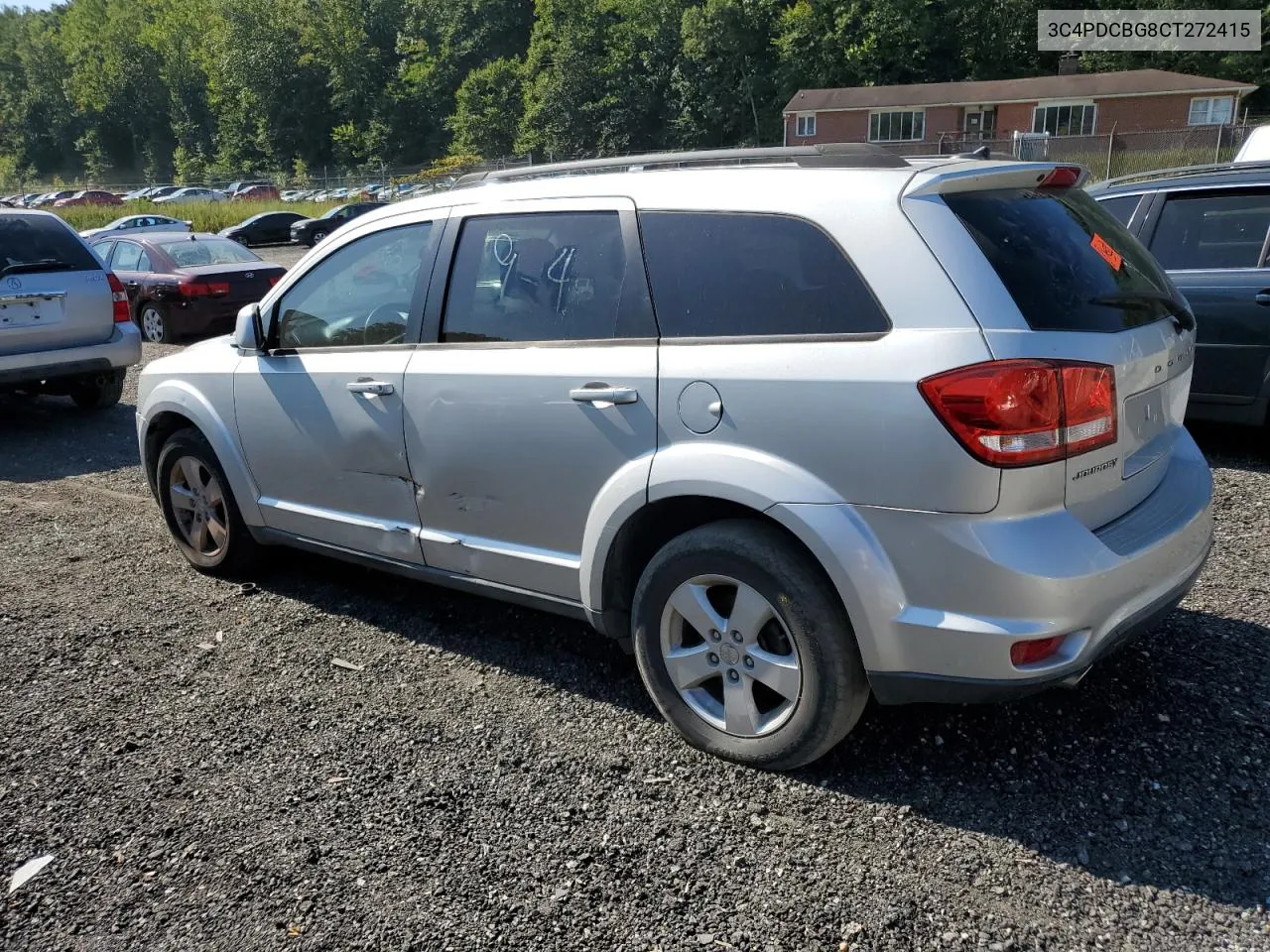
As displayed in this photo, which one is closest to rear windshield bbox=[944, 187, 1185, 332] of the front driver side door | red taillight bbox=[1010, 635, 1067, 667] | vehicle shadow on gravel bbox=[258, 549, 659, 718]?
red taillight bbox=[1010, 635, 1067, 667]

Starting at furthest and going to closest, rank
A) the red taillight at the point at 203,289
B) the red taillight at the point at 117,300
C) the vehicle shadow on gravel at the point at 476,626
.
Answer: the red taillight at the point at 203,289
the red taillight at the point at 117,300
the vehicle shadow on gravel at the point at 476,626

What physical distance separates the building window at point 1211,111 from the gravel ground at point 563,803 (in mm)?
56094

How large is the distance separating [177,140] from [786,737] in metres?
120

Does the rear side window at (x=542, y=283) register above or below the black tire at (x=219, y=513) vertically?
above

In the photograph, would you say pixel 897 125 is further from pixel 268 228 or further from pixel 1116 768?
pixel 1116 768

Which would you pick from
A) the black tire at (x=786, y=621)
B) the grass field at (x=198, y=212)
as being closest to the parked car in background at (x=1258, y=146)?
the black tire at (x=786, y=621)

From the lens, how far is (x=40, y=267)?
8.27 m

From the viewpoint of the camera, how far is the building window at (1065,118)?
53.7m

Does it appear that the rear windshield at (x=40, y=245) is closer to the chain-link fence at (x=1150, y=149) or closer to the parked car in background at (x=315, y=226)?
the chain-link fence at (x=1150, y=149)

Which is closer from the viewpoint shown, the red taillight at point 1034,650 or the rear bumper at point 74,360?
the red taillight at point 1034,650

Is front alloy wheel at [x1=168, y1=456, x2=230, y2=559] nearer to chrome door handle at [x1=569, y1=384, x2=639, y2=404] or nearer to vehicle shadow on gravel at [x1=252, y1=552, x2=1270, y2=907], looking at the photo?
vehicle shadow on gravel at [x1=252, y1=552, x2=1270, y2=907]

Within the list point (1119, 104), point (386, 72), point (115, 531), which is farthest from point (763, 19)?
point (115, 531)

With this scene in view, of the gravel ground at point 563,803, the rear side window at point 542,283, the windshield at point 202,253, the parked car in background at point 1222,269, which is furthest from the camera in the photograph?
the windshield at point 202,253

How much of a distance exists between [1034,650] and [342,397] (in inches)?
109
